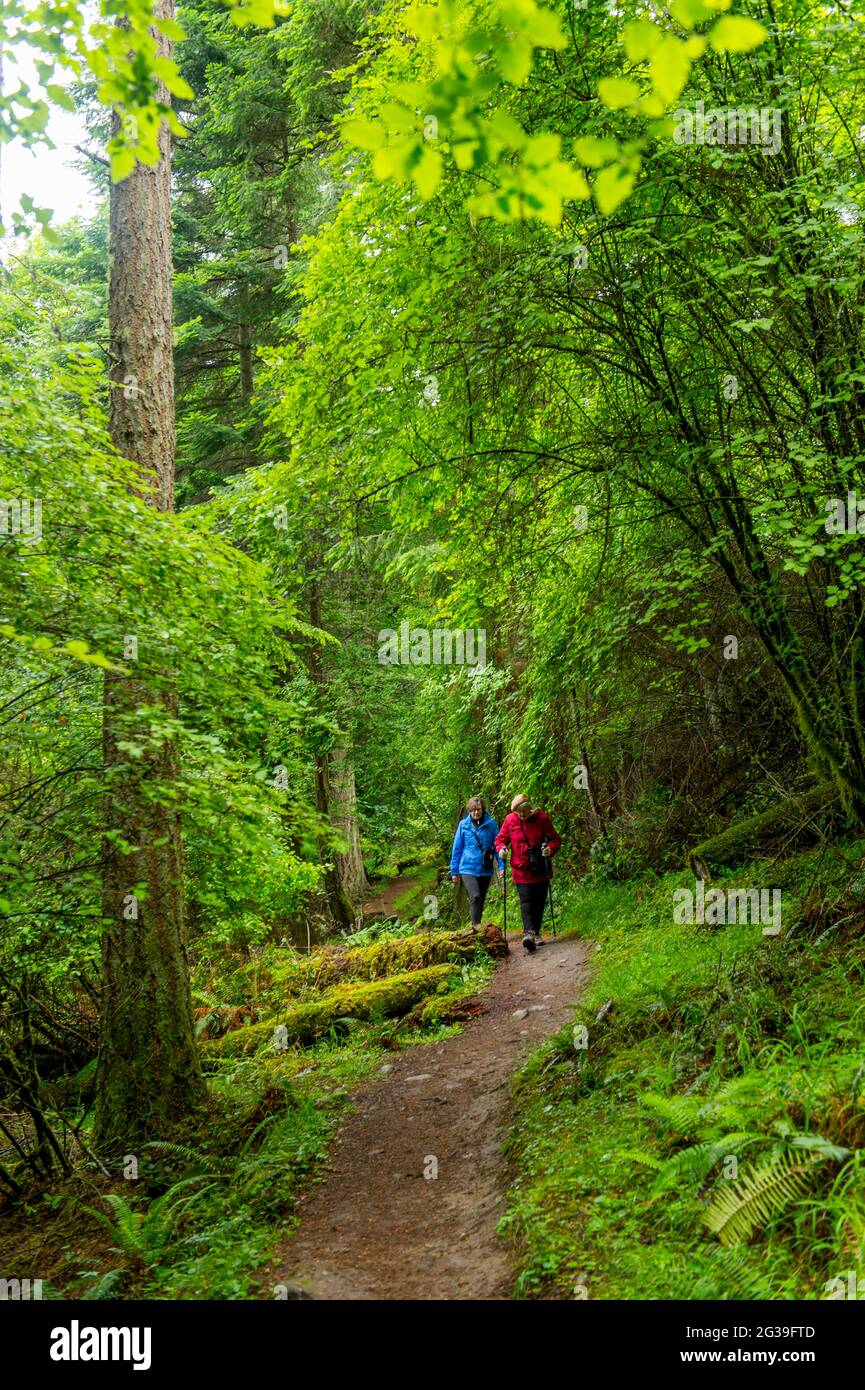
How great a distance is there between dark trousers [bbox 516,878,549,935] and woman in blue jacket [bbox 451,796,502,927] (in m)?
0.82

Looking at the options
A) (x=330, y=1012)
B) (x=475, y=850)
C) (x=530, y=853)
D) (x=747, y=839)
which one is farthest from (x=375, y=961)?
(x=747, y=839)

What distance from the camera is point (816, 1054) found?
4.84 metres

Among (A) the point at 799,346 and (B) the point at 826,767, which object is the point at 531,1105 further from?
(A) the point at 799,346

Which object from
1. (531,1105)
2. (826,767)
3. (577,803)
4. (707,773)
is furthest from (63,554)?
(577,803)

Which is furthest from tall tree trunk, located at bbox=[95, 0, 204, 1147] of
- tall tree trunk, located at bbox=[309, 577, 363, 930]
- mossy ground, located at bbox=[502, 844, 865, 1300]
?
tall tree trunk, located at bbox=[309, 577, 363, 930]

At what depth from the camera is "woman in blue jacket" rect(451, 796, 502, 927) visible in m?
12.1

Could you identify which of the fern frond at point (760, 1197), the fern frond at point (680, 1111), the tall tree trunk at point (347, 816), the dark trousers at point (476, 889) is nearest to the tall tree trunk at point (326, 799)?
the tall tree trunk at point (347, 816)

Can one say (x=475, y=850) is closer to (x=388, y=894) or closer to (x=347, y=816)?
(x=347, y=816)

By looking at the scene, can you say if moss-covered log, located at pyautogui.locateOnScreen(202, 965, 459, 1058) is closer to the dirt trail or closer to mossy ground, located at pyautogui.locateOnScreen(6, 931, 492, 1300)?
mossy ground, located at pyautogui.locateOnScreen(6, 931, 492, 1300)

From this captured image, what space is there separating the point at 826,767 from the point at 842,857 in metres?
0.77

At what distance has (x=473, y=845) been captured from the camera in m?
12.2

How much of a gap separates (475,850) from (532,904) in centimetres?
118

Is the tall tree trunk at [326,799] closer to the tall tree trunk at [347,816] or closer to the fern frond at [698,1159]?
the tall tree trunk at [347,816]

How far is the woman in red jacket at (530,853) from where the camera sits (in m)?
11.0
